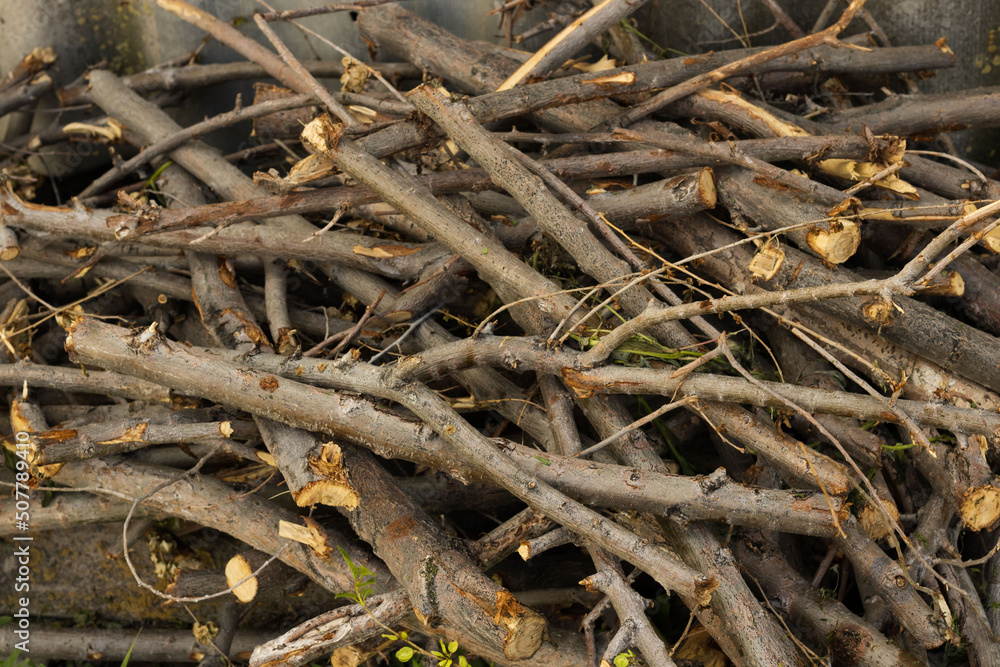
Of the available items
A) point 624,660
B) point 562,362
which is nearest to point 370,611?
point 624,660

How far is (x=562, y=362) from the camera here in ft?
6.57

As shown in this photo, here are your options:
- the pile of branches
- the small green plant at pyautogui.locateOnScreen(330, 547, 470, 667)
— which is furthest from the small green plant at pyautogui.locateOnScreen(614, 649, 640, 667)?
the small green plant at pyautogui.locateOnScreen(330, 547, 470, 667)

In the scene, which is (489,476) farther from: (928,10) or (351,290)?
(928,10)

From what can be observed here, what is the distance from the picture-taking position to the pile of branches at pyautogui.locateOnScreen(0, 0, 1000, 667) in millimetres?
1897

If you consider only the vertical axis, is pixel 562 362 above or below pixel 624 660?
above

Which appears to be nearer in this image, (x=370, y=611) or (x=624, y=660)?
(x=624, y=660)

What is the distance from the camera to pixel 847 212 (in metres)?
2.15

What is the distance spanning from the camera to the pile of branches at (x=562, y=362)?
190cm

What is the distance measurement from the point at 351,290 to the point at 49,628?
195cm

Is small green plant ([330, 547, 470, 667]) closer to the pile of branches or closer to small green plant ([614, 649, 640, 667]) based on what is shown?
the pile of branches

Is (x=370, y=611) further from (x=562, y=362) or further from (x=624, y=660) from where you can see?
(x=562, y=362)

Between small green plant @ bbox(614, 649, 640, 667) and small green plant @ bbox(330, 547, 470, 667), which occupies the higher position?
small green plant @ bbox(614, 649, 640, 667)

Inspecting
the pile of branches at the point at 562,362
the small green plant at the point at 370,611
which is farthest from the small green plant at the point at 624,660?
the small green plant at the point at 370,611

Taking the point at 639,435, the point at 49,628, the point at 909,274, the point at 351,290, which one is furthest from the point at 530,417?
the point at 49,628
